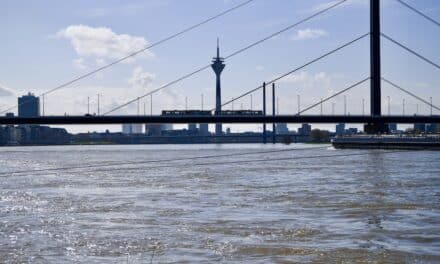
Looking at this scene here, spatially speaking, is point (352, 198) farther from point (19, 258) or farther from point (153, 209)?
point (19, 258)

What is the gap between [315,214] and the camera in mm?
14289

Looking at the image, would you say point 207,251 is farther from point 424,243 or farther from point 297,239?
point 424,243

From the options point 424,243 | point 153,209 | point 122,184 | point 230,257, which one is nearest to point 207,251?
point 230,257

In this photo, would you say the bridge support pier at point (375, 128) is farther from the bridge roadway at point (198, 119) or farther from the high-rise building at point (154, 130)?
the high-rise building at point (154, 130)

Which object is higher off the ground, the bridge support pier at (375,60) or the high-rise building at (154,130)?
the bridge support pier at (375,60)

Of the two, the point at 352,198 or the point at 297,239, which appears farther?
the point at 352,198

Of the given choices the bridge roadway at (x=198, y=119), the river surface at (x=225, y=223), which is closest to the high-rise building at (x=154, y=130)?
the bridge roadway at (x=198, y=119)

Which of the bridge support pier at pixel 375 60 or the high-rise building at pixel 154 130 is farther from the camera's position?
the high-rise building at pixel 154 130

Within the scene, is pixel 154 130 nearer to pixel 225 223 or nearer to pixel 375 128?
pixel 375 128

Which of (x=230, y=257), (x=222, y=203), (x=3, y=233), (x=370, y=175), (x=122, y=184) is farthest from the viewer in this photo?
(x=370, y=175)

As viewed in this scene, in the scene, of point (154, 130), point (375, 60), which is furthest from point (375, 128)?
point (154, 130)

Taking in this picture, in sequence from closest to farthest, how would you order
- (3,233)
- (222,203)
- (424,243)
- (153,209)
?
(424,243)
(3,233)
(153,209)
(222,203)

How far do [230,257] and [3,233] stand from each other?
15.2ft

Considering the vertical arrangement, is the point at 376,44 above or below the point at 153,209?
above
